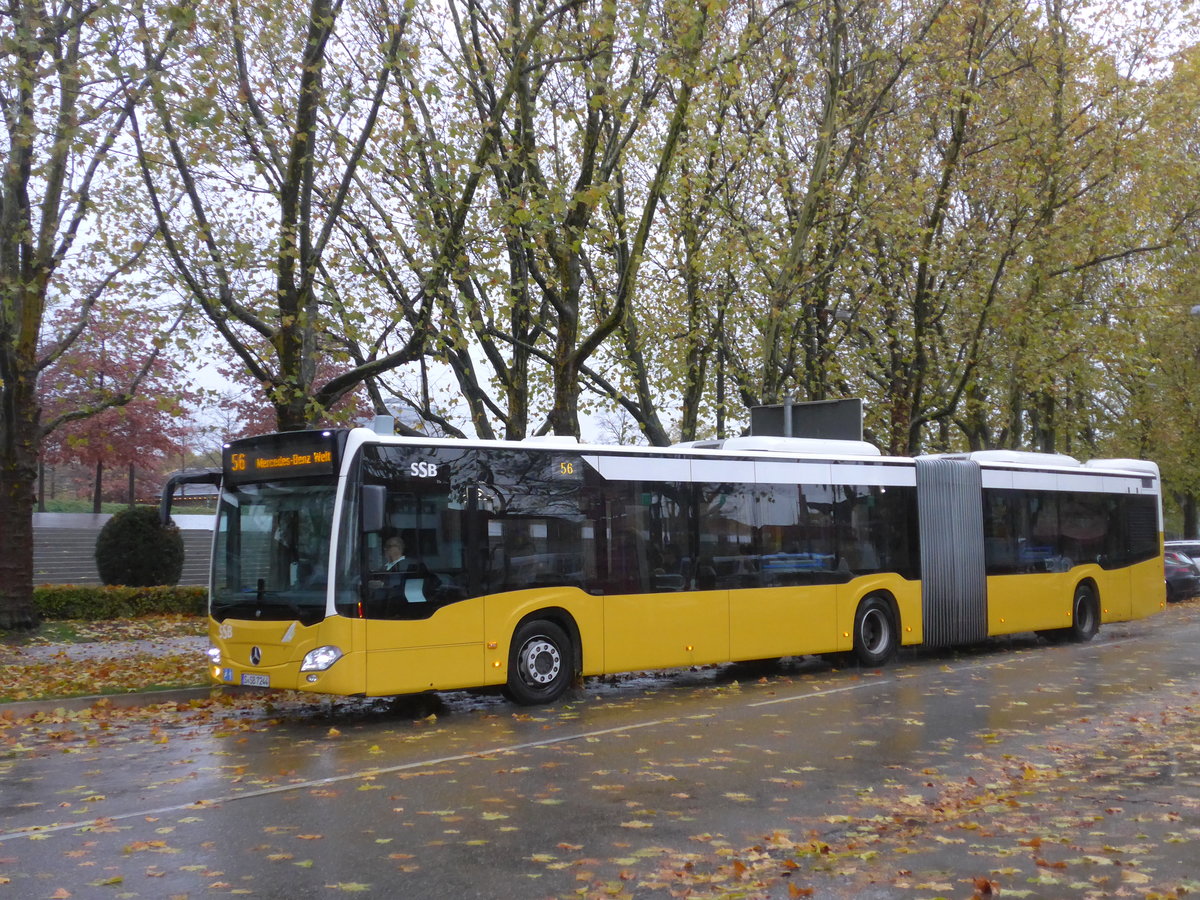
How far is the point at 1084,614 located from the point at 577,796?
1529cm

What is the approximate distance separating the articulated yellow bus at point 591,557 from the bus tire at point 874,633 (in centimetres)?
4

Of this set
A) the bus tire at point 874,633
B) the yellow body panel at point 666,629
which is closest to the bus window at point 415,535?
the yellow body panel at point 666,629

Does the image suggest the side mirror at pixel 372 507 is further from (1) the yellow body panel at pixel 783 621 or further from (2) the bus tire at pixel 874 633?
(2) the bus tire at pixel 874 633

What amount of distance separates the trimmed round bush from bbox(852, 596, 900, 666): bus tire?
51.3 ft

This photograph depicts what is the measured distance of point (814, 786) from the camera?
8.33 metres

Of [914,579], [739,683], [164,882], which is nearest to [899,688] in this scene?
[739,683]

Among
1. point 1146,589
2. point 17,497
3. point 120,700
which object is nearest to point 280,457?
point 120,700

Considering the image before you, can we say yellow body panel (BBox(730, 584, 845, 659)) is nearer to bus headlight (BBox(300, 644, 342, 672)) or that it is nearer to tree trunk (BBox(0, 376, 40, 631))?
bus headlight (BBox(300, 644, 342, 672))

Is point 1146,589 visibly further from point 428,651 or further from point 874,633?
point 428,651

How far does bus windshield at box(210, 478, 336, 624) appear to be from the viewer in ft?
37.3

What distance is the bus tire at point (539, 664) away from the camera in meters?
12.6

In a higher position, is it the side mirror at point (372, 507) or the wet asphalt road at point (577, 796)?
the side mirror at point (372, 507)

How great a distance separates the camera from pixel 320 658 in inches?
438

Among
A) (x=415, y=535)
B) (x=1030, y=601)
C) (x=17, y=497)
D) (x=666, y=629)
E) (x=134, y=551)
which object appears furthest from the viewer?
(x=134, y=551)
